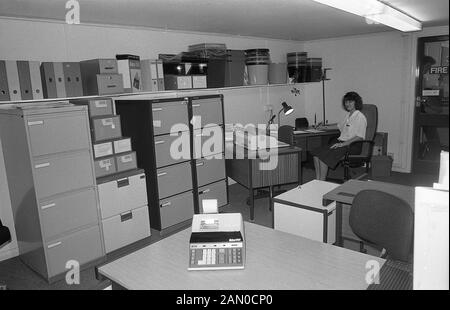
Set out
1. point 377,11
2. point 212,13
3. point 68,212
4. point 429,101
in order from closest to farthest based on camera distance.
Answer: point 68,212 → point 377,11 → point 212,13 → point 429,101

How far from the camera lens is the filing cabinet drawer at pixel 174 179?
373 centimetres

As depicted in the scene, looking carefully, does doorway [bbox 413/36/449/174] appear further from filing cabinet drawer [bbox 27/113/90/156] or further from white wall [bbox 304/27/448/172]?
filing cabinet drawer [bbox 27/113/90/156]

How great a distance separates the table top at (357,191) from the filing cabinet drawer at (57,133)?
2.10 meters

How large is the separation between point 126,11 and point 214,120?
1592 millimetres

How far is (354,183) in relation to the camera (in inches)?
116

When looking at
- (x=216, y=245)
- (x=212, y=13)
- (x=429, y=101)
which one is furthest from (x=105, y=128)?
(x=429, y=101)

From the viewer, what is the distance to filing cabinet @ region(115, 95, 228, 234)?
3646mm

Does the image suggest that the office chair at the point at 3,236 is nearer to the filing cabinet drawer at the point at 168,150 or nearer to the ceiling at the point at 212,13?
the filing cabinet drawer at the point at 168,150

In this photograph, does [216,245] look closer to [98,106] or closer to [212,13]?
[98,106]

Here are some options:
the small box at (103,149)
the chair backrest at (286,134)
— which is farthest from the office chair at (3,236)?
the chair backrest at (286,134)

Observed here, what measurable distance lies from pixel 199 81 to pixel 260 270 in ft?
10.1

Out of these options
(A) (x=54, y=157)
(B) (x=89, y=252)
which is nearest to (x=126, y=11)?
(A) (x=54, y=157)

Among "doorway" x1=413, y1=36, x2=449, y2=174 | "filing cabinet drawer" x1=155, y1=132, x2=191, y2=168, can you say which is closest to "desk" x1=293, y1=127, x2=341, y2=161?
"doorway" x1=413, y1=36, x2=449, y2=174

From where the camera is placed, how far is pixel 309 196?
3004 millimetres
